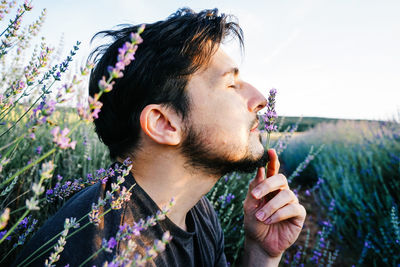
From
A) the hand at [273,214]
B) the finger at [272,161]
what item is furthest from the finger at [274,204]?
the finger at [272,161]

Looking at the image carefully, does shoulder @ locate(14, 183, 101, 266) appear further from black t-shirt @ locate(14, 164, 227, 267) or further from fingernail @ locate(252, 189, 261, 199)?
fingernail @ locate(252, 189, 261, 199)

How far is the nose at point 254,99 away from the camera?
1.57 m

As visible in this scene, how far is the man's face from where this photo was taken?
1.50 metres

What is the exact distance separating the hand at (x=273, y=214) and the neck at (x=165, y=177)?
1.29 ft

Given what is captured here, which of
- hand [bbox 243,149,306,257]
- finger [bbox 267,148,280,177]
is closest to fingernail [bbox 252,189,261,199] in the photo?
hand [bbox 243,149,306,257]

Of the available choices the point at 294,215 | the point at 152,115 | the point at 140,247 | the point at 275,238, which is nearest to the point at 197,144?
the point at 152,115

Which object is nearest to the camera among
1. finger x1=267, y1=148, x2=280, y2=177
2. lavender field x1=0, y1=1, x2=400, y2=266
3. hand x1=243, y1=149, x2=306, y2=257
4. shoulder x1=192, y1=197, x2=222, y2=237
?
lavender field x1=0, y1=1, x2=400, y2=266

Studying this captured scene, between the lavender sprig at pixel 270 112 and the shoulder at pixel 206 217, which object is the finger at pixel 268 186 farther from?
the shoulder at pixel 206 217

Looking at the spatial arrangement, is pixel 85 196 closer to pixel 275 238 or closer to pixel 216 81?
pixel 216 81

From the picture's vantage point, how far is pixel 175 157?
1.53 m

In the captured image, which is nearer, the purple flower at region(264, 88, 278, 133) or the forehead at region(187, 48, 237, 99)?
the purple flower at region(264, 88, 278, 133)

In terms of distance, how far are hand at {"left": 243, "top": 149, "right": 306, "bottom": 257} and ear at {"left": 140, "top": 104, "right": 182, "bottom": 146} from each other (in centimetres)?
58

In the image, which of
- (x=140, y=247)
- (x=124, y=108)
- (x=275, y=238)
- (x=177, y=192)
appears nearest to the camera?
(x=140, y=247)

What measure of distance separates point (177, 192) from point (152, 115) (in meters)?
0.48
